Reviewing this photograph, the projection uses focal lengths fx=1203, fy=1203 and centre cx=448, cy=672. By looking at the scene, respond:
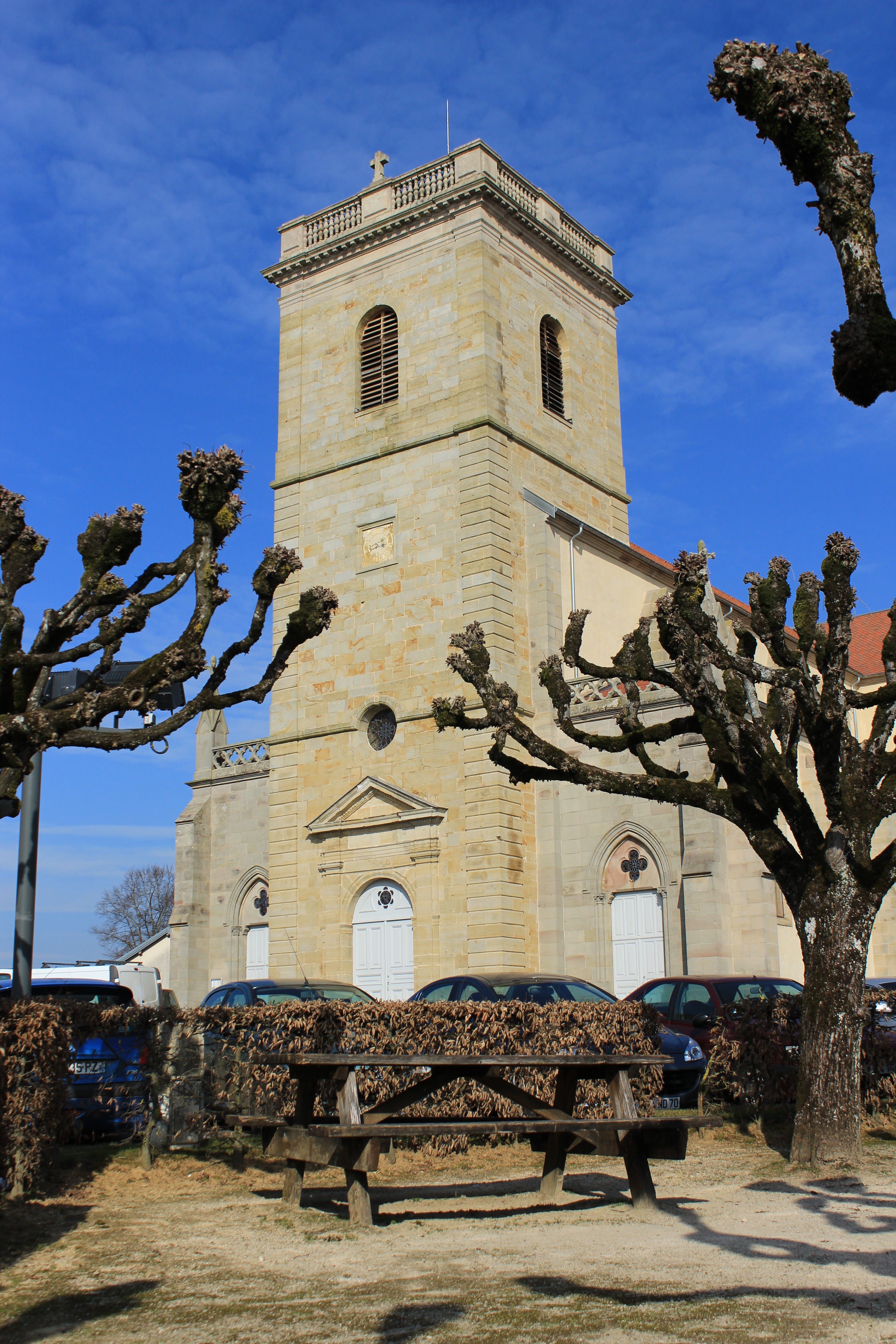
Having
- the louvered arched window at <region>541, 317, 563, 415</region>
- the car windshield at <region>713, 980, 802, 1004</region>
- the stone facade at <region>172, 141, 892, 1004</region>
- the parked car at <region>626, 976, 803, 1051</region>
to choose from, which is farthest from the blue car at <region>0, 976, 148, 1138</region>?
the louvered arched window at <region>541, 317, 563, 415</region>

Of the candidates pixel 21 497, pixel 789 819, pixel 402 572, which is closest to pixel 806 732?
pixel 789 819

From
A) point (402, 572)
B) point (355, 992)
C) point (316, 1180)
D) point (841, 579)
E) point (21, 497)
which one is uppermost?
point (402, 572)

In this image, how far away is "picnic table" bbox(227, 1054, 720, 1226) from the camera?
→ 7.77m

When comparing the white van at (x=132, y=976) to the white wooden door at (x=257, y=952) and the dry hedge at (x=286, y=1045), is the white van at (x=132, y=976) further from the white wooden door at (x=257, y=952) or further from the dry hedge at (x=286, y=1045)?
the white wooden door at (x=257, y=952)

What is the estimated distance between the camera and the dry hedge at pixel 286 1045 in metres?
8.55

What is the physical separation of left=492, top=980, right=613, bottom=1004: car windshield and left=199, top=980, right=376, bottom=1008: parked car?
5.40ft

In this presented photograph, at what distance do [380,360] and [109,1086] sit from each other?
A: 2136 cm

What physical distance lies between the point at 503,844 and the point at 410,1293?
683 inches

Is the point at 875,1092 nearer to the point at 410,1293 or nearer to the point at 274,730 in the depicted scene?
the point at 410,1293

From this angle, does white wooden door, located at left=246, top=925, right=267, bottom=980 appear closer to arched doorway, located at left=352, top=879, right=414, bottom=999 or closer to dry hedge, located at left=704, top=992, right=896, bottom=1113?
arched doorway, located at left=352, top=879, right=414, bottom=999

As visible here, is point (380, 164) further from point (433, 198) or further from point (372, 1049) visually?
point (372, 1049)

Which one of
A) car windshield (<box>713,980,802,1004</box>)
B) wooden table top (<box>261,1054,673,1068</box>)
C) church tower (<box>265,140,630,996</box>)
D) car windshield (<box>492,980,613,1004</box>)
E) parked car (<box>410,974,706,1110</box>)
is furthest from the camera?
church tower (<box>265,140,630,996</box>)

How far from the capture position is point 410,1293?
5.97 m

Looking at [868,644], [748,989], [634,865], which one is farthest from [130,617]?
[868,644]
